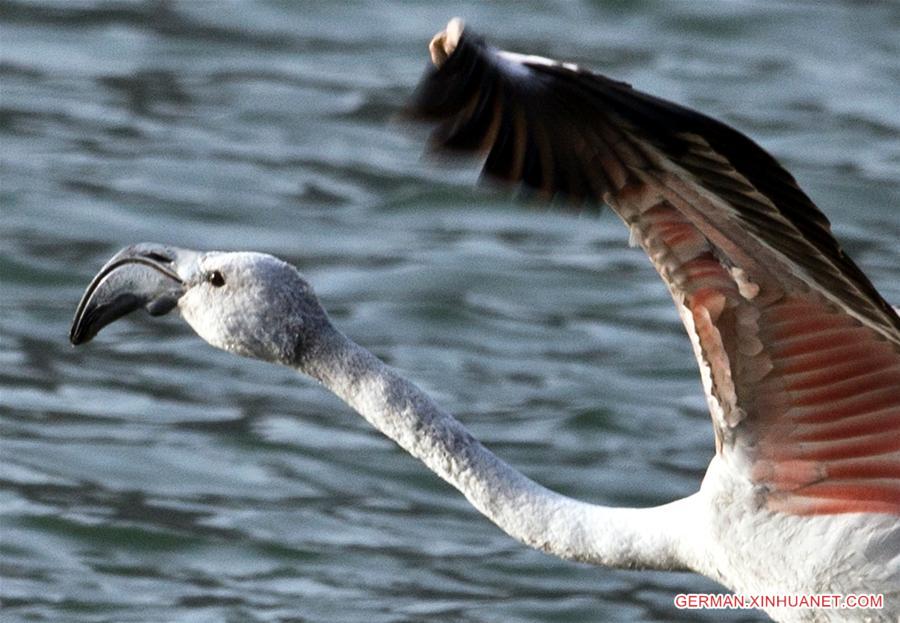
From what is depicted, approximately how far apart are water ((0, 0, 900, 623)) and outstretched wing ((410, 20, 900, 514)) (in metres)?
0.97

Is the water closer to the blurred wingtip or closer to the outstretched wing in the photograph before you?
the outstretched wing

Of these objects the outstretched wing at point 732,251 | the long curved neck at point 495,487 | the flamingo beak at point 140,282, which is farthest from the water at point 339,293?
the outstretched wing at point 732,251

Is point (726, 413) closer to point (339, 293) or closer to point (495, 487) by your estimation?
point (495, 487)

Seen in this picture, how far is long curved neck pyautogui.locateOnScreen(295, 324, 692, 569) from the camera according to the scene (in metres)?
5.51

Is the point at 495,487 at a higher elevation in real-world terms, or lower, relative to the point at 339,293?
lower

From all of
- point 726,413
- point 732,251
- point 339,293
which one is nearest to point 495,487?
point 726,413

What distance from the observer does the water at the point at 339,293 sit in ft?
25.6

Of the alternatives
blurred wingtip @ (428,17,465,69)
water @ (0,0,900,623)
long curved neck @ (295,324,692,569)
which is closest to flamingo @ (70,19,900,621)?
long curved neck @ (295,324,692,569)

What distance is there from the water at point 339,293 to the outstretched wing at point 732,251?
969 millimetres

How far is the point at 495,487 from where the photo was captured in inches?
221

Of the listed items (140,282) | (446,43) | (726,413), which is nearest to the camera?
(446,43)

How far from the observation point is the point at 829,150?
11.7 meters

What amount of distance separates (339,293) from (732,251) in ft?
16.7

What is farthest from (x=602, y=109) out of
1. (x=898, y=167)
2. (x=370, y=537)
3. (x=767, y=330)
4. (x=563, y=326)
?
(x=898, y=167)
